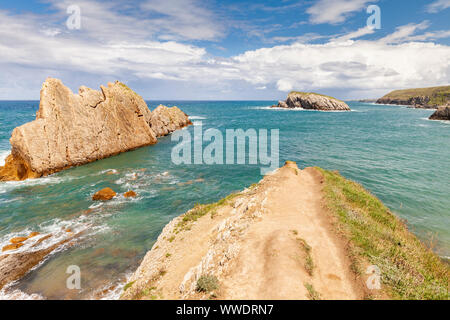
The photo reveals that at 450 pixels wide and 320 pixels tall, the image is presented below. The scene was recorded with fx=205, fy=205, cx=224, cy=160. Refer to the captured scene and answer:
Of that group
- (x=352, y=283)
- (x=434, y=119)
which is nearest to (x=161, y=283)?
(x=352, y=283)

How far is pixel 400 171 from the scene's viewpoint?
34.3 meters

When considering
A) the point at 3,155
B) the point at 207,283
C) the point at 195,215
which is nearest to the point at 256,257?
the point at 207,283

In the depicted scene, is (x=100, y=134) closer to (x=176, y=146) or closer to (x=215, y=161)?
(x=176, y=146)

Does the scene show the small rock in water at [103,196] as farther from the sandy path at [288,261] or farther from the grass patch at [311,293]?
the grass patch at [311,293]

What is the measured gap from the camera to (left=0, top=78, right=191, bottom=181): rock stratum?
1318 inches

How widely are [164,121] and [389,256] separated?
71.6 m

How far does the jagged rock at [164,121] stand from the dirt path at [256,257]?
→ 55951mm

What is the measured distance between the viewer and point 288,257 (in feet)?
34.6

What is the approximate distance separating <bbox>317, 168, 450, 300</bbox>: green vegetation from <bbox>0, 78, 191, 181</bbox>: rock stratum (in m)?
43.7

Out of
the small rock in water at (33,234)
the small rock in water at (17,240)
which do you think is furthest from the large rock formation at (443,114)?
the small rock in water at (17,240)

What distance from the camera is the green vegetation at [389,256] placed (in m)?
9.12

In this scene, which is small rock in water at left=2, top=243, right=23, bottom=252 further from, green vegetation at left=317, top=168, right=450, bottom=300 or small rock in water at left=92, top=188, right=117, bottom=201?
green vegetation at left=317, top=168, right=450, bottom=300

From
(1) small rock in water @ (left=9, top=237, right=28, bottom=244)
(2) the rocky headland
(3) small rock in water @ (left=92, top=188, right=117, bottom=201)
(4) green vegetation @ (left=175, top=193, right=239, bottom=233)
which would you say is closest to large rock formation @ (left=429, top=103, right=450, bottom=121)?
(2) the rocky headland
